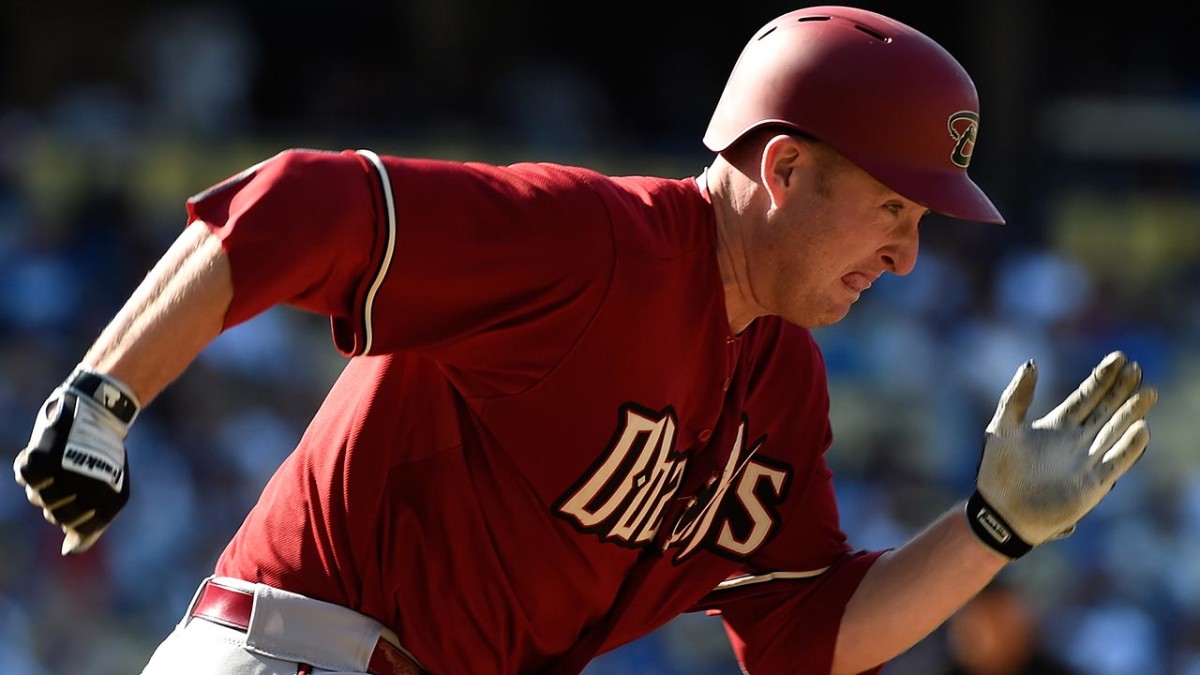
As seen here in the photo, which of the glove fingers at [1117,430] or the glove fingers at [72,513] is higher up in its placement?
the glove fingers at [72,513]

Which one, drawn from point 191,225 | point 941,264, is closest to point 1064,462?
point 191,225

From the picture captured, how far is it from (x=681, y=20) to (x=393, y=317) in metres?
11.3

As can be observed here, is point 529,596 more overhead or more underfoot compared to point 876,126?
more underfoot

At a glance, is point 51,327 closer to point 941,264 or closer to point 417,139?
point 417,139

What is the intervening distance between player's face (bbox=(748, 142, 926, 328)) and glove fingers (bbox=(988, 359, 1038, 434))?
357 mm

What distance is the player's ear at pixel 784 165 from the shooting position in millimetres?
2689

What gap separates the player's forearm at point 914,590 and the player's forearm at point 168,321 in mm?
1479

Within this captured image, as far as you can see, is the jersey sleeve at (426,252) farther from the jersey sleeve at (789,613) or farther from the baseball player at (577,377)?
the jersey sleeve at (789,613)

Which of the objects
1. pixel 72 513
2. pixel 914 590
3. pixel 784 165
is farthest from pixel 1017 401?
pixel 72 513

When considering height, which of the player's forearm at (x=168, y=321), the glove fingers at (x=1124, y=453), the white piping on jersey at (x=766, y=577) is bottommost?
the white piping on jersey at (x=766, y=577)

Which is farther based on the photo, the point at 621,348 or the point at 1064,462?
the point at 1064,462

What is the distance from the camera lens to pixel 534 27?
42.6ft

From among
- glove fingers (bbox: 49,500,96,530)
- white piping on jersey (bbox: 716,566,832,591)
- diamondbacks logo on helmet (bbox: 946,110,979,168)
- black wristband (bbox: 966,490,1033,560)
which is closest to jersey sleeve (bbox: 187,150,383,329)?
glove fingers (bbox: 49,500,96,530)

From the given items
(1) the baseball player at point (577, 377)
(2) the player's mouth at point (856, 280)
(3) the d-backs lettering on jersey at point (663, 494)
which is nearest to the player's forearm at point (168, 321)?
(1) the baseball player at point (577, 377)
